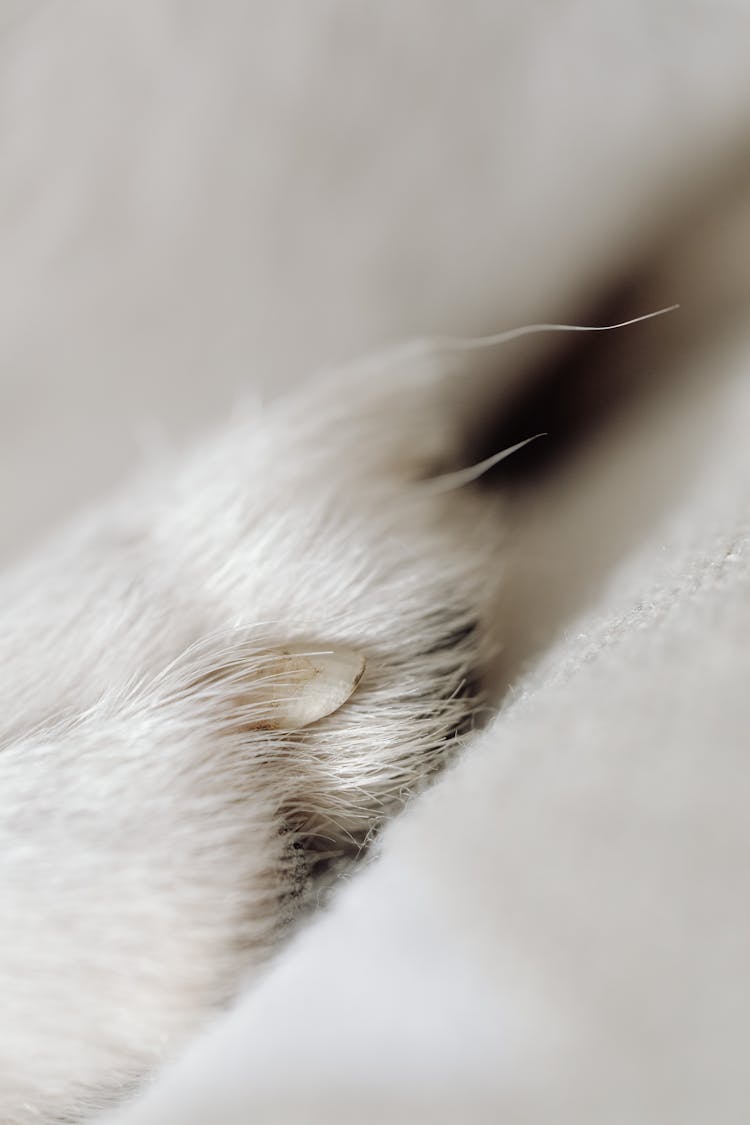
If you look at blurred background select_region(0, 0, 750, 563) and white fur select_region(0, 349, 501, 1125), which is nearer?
white fur select_region(0, 349, 501, 1125)

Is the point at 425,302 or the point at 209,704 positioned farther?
the point at 425,302

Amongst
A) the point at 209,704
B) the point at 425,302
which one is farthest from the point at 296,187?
the point at 209,704

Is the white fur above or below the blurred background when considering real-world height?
below

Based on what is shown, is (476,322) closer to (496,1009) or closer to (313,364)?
(313,364)

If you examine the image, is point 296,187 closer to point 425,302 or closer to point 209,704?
point 425,302

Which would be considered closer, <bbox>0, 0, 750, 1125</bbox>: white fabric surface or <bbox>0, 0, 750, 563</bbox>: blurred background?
<bbox>0, 0, 750, 1125</bbox>: white fabric surface
